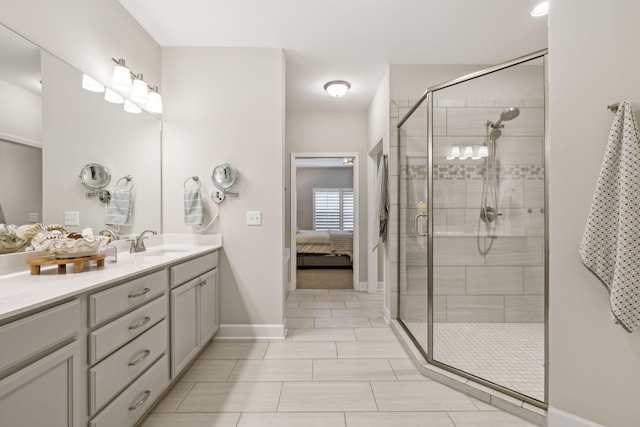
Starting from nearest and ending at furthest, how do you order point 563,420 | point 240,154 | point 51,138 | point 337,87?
point 563,420, point 51,138, point 240,154, point 337,87

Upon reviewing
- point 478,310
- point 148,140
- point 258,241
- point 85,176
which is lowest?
point 478,310

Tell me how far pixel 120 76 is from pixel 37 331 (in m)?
1.90

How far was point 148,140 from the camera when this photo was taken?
2.58 metres

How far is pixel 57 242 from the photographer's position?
4.73ft

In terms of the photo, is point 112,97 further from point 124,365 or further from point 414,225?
point 414,225

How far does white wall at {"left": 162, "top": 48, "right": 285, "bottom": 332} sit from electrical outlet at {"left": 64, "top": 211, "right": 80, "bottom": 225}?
96 centimetres

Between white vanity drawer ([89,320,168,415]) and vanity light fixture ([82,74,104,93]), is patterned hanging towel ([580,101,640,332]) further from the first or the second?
vanity light fixture ([82,74,104,93])

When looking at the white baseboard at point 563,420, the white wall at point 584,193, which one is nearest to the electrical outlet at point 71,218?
the white wall at point 584,193

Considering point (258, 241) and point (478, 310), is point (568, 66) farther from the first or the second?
point (258, 241)

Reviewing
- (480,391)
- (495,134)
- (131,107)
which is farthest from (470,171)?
(131,107)

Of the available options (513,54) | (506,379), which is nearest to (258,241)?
(506,379)

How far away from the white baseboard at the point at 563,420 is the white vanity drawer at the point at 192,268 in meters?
2.23

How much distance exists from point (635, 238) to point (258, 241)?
241 centimetres

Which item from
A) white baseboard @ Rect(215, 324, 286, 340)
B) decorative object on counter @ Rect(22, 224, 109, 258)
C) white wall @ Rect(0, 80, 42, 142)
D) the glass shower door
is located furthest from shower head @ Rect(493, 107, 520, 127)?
white wall @ Rect(0, 80, 42, 142)
